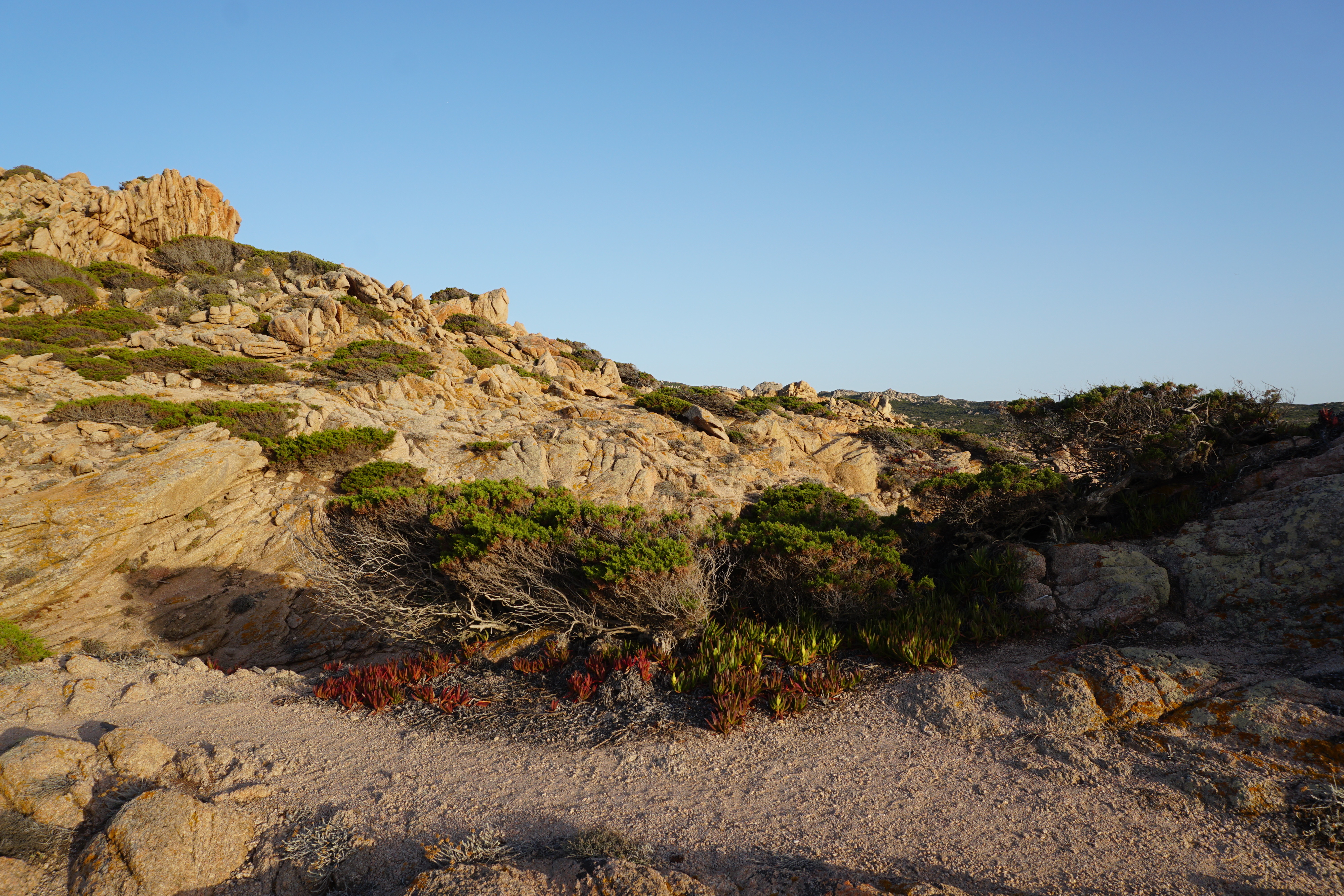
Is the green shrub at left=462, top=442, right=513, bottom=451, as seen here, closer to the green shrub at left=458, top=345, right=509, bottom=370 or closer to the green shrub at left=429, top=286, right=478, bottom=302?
the green shrub at left=458, top=345, right=509, bottom=370

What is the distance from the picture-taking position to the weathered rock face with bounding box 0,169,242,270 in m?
27.8

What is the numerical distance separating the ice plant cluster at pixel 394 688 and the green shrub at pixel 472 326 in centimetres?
2709

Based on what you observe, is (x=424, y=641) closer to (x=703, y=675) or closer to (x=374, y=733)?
(x=374, y=733)

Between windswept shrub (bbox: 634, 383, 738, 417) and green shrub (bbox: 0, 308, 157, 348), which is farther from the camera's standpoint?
windswept shrub (bbox: 634, 383, 738, 417)

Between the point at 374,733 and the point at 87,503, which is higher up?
the point at 87,503

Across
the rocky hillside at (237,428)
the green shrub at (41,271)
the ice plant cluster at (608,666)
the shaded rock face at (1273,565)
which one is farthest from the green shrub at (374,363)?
the shaded rock face at (1273,565)

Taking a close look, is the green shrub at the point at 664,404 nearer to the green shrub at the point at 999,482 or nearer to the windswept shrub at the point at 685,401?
the windswept shrub at the point at 685,401

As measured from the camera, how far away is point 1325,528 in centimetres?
723

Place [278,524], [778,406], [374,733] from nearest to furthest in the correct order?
1. [374,733]
2. [278,524]
3. [778,406]

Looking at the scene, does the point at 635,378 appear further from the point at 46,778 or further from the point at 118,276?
the point at 46,778

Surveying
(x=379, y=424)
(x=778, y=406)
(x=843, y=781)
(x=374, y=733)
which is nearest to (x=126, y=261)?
(x=379, y=424)

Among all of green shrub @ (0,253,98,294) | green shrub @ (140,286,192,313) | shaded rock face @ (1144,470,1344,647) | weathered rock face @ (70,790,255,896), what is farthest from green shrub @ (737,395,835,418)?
green shrub @ (0,253,98,294)

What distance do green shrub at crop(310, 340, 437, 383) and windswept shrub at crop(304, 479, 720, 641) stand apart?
1394cm

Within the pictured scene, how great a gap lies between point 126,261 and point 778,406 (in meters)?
34.2
